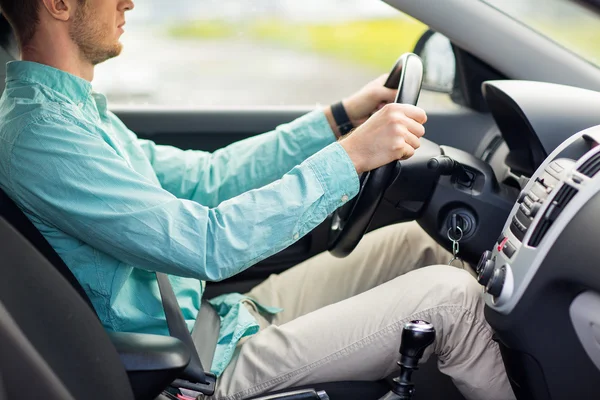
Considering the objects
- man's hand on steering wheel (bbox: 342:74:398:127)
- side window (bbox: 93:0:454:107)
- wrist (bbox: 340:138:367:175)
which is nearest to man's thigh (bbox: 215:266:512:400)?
wrist (bbox: 340:138:367:175)

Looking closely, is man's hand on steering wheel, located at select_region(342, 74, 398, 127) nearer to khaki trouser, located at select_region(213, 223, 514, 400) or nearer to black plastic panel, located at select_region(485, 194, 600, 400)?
khaki trouser, located at select_region(213, 223, 514, 400)

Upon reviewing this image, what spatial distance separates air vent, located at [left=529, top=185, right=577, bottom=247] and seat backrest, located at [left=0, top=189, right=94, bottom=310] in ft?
2.15

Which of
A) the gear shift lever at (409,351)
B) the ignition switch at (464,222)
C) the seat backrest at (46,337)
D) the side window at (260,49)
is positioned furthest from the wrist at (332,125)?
the side window at (260,49)

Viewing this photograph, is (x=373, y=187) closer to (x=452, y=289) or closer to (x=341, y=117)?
(x=452, y=289)

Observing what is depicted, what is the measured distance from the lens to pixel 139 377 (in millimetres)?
1093

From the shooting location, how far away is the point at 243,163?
1752 millimetres

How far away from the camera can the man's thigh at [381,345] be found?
4.24ft

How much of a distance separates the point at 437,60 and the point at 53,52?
3.51ft

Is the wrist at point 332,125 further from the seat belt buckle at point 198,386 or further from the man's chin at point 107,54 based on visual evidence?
the seat belt buckle at point 198,386

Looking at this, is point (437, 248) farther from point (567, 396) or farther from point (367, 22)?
point (367, 22)

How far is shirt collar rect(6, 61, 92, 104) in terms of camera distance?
50.7 inches

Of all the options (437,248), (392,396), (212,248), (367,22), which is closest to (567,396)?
(392,396)

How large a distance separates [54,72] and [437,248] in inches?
32.4

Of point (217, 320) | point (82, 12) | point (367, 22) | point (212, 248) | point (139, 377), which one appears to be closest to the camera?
point (139, 377)
